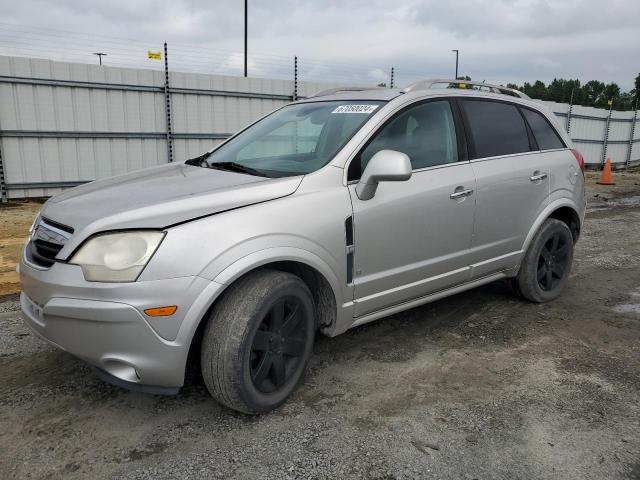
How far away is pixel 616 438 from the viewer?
264 cm

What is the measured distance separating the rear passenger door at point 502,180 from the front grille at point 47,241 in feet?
8.56

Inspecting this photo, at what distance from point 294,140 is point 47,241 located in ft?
6.07

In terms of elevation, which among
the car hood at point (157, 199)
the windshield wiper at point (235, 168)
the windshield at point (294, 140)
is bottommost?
the car hood at point (157, 199)

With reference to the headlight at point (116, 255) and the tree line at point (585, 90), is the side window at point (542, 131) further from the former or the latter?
the tree line at point (585, 90)

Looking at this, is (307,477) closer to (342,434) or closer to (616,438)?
(342,434)

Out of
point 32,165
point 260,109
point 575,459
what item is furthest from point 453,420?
point 260,109

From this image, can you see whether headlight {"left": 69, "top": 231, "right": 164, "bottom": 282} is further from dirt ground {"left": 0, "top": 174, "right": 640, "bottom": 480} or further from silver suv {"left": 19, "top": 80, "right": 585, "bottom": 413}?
dirt ground {"left": 0, "top": 174, "right": 640, "bottom": 480}

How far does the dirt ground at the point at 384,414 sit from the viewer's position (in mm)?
2414

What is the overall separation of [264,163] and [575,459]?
7.60 feet

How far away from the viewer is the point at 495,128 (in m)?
4.11

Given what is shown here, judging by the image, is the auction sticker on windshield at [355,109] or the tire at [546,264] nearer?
the auction sticker on windshield at [355,109]

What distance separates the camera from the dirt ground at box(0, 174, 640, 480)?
2414mm

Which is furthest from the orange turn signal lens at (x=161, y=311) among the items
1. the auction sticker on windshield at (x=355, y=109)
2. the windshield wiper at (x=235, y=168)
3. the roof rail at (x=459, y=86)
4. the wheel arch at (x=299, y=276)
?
the roof rail at (x=459, y=86)

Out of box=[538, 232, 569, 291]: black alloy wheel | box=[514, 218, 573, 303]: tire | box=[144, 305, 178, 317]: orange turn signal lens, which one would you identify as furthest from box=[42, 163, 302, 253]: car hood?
box=[538, 232, 569, 291]: black alloy wheel
